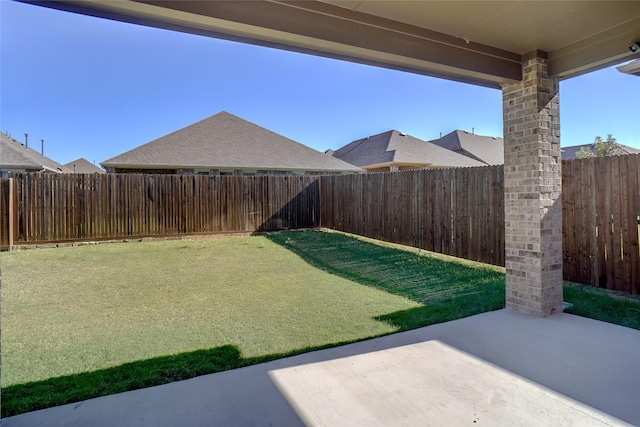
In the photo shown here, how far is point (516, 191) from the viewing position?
409 centimetres

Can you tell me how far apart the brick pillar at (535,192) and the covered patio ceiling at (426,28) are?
0.76ft

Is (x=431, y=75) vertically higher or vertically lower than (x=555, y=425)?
higher

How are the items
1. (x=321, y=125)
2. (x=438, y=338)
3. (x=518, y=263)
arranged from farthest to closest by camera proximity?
(x=321, y=125) < (x=518, y=263) < (x=438, y=338)

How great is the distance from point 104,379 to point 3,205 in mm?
8978

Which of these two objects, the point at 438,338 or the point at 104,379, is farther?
the point at 438,338

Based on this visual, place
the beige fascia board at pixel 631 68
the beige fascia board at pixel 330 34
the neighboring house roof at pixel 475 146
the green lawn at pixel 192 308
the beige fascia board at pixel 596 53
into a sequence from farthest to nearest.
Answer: the neighboring house roof at pixel 475 146 < the beige fascia board at pixel 631 68 < the beige fascia board at pixel 596 53 < the green lawn at pixel 192 308 < the beige fascia board at pixel 330 34

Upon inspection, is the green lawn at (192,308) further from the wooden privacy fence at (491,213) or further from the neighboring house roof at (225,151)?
the neighboring house roof at (225,151)

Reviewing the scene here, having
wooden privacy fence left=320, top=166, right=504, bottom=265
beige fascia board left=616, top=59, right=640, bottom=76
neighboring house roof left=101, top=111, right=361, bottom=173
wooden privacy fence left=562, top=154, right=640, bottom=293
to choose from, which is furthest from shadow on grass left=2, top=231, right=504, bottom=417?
neighboring house roof left=101, top=111, right=361, bottom=173

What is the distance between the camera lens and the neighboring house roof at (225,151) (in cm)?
1443

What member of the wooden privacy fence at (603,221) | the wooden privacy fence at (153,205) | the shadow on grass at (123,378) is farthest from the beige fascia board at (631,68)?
the wooden privacy fence at (153,205)

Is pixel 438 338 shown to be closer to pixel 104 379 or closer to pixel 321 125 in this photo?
pixel 104 379

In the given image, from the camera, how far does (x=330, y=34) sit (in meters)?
2.86

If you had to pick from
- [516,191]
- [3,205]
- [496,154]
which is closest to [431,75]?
[516,191]

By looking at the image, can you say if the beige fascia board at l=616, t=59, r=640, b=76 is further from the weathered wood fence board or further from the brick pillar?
the weathered wood fence board
